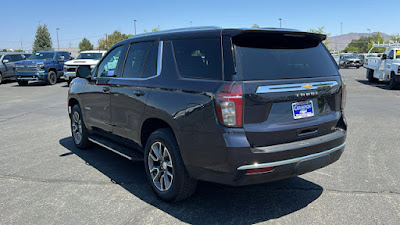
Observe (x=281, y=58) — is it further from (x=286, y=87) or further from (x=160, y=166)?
(x=160, y=166)

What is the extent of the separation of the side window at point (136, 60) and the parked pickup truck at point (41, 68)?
1788 centimetres

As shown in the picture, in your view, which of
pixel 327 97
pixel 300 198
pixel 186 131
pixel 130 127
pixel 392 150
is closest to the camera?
pixel 186 131

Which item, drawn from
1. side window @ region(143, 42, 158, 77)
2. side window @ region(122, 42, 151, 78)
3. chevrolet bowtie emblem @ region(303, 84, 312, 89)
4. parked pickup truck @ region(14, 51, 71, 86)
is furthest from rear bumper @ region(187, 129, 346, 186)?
parked pickup truck @ region(14, 51, 71, 86)

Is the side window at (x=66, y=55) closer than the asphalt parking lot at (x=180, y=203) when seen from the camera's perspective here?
No

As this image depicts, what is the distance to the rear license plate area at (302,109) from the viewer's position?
3.54m

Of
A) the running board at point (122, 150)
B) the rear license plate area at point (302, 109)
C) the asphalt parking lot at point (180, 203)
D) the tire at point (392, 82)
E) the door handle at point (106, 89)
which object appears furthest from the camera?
the tire at point (392, 82)

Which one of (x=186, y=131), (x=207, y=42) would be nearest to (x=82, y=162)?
(x=186, y=131)

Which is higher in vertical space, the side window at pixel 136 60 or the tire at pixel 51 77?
the side window at pixel 136 60

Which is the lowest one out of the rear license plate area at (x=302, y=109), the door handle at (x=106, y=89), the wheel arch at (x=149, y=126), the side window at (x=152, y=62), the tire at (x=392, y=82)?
the tire at (x=392, y=82)

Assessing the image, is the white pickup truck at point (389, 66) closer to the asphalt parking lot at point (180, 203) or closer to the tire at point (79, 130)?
the asphalt parking lot at point (180, 203)

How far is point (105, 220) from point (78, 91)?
3211 mm

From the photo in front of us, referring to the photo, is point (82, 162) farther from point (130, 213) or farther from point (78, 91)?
point (130, 213)

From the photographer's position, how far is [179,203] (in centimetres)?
408

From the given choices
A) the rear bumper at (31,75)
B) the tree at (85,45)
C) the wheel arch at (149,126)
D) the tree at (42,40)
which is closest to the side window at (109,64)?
the wheel arch at (149,126)
